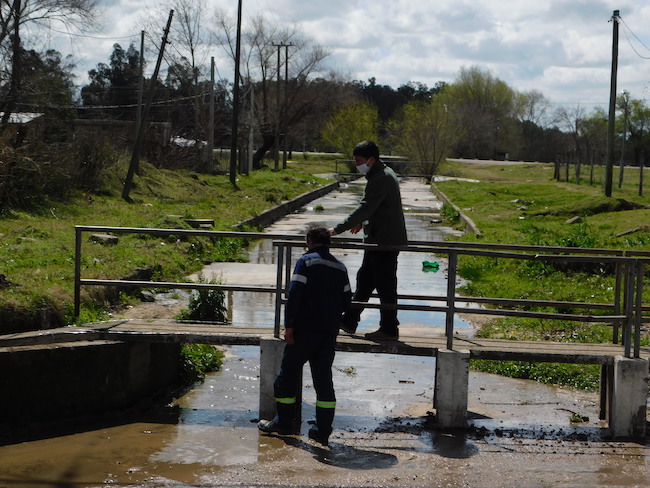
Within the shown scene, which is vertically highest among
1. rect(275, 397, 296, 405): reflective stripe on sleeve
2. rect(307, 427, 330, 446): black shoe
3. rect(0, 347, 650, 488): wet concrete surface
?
rect(275, 397, 296, 405): reflective stripe on sleeve

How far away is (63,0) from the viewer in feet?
104

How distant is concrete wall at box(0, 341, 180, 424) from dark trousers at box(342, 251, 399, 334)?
2.01 meters

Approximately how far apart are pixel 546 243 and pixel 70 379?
36.9ft

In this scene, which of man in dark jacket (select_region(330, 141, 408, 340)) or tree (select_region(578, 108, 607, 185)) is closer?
man in dark jacket (select_region(330, 141, 408, 340))

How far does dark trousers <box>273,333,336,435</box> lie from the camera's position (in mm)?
7227

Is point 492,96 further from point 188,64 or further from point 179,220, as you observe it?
point 179,220

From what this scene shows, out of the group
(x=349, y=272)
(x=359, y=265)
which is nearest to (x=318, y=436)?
(x=349, y=272)

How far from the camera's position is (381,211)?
319 inches

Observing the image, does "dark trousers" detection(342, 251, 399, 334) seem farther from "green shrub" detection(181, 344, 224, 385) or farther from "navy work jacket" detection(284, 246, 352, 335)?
"green shrub" detection(181, 344, 224, 385)

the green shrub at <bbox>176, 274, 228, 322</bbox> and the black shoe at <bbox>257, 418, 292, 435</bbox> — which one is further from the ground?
the green shrub at <bbox>176, 274, 228, 322</bbox>

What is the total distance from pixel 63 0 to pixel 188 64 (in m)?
36.6

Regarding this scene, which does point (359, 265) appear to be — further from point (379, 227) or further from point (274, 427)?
point (274, 427)

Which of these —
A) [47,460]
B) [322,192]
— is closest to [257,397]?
[47,460]

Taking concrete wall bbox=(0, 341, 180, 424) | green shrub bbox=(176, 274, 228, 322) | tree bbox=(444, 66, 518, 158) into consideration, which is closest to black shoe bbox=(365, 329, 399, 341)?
concrete wall bbox=(0, 341, 180, 424)
